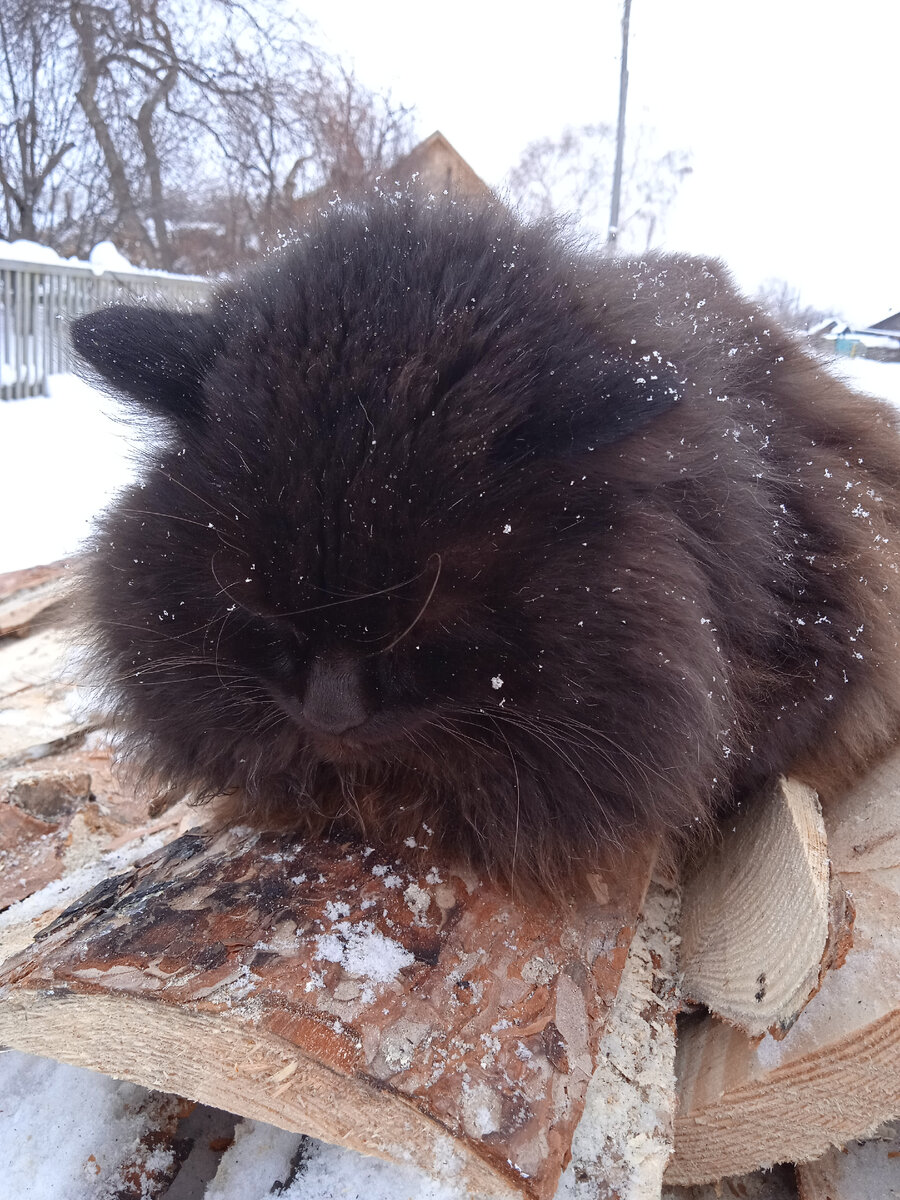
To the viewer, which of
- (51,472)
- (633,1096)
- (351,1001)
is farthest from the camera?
(51,472)

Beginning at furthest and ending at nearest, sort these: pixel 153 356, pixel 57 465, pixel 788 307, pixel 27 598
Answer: pixel 57 465 < pixel 27 598 < pixel 788 307 < pixel 153 356

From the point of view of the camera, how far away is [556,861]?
1.21m

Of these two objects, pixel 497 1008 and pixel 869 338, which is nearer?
pixel 497 1008

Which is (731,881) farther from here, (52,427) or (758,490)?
(52,427)

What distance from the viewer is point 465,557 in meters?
1.02

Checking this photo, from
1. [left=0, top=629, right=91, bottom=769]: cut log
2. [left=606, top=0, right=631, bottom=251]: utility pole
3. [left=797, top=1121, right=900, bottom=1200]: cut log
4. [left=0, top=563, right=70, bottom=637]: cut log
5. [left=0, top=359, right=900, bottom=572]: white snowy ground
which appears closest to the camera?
[left=797, top=1121, right=900, bottom=1200]: cut log

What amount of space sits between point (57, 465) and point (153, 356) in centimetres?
443

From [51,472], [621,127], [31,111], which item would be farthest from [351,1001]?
[31,111]

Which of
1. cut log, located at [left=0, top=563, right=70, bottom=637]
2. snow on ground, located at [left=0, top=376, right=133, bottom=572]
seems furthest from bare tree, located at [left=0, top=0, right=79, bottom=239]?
cut log, located at [left=0, top=563, right=70, bottom=637]

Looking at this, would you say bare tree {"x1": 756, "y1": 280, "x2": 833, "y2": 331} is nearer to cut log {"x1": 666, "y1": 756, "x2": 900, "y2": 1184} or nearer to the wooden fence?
cut log {"x1": 666, "y1": 756, "x2": 900, "y2": 1184}

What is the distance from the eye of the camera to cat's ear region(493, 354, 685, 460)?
1.03 m

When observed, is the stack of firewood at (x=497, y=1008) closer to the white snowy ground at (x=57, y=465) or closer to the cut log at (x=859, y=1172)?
the cut log at (x=859, y=1172)

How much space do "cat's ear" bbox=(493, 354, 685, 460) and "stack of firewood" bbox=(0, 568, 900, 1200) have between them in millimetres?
663

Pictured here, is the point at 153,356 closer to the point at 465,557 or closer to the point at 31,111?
the point at 465,557
